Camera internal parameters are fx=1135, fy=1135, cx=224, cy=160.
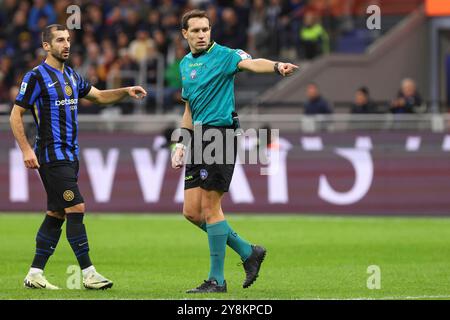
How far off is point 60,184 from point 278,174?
1062cm

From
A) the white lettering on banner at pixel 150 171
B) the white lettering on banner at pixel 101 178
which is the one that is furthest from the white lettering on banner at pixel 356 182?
the white lettering on banner at pixel 101 178

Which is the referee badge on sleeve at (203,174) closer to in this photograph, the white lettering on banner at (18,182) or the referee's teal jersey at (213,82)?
the referee's teal jersey at (213,82)

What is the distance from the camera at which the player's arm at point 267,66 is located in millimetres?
9836

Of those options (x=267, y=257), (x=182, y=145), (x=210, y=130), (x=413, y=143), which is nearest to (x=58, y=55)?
(x=182, y=145)

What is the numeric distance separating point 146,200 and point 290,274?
31.3 feet

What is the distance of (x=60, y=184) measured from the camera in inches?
431

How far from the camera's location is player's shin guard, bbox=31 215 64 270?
36.5 feet

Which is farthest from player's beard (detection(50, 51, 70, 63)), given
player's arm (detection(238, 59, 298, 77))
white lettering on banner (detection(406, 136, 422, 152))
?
white lettering on banner (detection(406, 136, 422, 152))

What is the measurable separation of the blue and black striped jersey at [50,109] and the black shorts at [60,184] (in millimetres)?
70

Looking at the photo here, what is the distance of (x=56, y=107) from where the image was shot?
11031 millimetres

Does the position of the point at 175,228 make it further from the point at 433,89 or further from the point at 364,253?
the point at 433,89

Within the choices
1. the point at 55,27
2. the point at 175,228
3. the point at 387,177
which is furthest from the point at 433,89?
the point at 55,27
